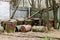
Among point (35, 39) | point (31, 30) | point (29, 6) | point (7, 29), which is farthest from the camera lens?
point (29, 6)

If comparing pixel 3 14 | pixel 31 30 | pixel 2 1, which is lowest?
pixel 31 30

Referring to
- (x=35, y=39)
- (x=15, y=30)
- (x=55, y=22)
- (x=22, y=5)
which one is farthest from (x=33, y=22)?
(x=35, y=39)

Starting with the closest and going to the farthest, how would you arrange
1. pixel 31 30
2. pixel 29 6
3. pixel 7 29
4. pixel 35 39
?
pixel 35 39 → pixel 7 29 → pixel 31 30 → pixel 29 6

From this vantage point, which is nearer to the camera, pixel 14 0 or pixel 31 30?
pixel 31 30

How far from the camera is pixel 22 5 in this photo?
34.7ft

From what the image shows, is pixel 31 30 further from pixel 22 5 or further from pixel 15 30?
pixel 22 5

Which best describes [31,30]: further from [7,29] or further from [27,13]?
[27,13]

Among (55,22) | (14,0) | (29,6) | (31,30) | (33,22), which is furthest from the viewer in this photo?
(29,6)

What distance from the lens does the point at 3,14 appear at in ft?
28.3

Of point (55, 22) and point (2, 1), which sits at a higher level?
point (2, 1)

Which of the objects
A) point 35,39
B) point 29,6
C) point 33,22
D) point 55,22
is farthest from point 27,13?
point 35,39

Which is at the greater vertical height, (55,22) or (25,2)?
(25,2)

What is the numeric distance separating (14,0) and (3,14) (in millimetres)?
1465

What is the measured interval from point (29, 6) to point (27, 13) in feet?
1.78
